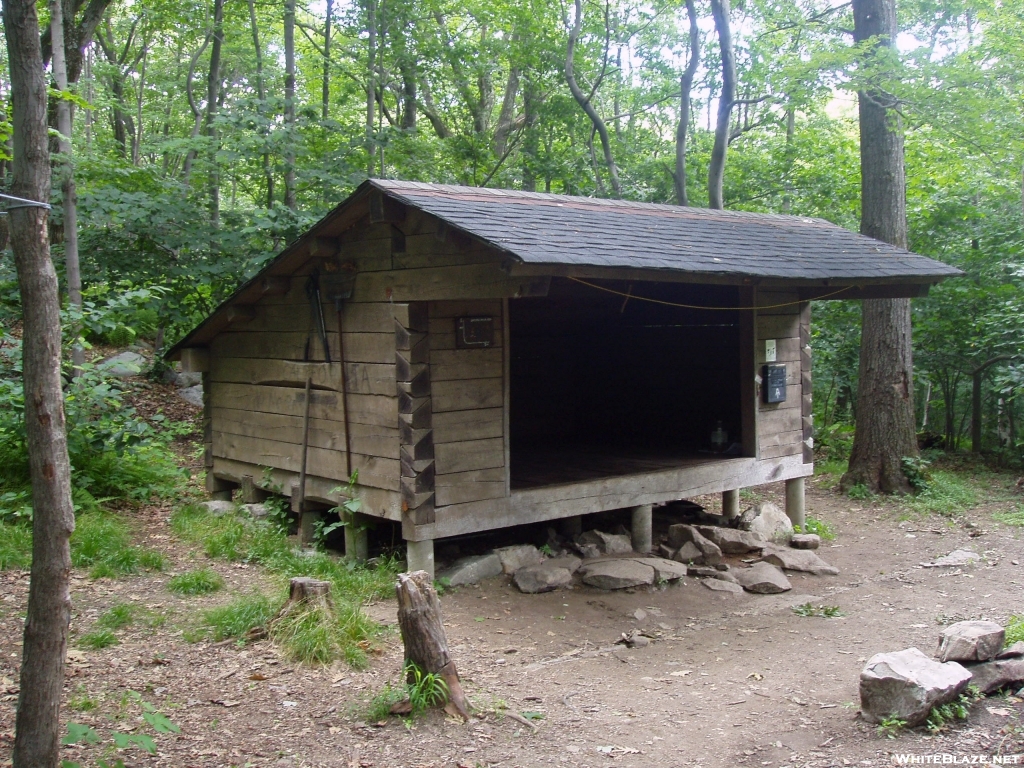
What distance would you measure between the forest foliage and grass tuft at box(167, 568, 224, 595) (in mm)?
2623

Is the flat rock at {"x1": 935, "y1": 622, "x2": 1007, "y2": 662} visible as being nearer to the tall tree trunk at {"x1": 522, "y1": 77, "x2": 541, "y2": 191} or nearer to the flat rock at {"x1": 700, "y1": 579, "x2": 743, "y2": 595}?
the flat rock at {"x1": 700, "y1": 579, "x2": 743, "y2": 595}

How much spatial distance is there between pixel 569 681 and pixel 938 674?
2.03 meters

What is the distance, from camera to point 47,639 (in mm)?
3223

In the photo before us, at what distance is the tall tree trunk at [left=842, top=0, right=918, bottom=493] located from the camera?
37.8ft

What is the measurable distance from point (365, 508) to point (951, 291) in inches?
403

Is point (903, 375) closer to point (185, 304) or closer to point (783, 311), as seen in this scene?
point (783, 311)

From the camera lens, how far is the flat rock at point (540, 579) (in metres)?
7.01

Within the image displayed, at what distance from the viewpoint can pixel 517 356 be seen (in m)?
10.5

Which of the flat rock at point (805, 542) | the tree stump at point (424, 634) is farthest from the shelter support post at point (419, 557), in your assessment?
the flat rock at point (805, 542)

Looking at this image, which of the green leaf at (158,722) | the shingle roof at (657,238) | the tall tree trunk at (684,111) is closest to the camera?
the green leaf at (158,722)

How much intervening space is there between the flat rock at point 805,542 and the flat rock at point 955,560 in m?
1.01

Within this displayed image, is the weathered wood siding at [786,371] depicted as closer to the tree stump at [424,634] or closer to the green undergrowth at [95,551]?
the tree stump at [424,634]

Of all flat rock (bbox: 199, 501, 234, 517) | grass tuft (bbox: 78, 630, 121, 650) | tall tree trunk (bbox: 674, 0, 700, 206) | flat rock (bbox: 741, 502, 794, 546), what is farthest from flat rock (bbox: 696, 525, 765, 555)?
tall tree trunk (bbox: 674, 0, 700, 206)

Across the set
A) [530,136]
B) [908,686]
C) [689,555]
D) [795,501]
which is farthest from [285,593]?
[530,136]
